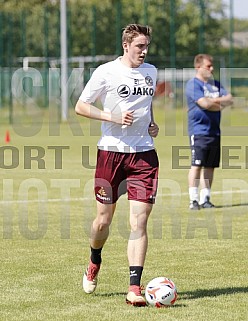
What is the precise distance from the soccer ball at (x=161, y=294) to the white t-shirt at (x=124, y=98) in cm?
120

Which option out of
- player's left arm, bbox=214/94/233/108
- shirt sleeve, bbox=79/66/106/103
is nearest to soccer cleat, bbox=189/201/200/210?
player's left arm, bbox=214/94/233/108

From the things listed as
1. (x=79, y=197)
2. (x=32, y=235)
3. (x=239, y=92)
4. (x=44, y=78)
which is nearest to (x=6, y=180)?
(x=79, y=197)

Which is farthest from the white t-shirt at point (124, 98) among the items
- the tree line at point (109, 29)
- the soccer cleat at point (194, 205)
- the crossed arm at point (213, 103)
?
the tree line at point (109, 29)

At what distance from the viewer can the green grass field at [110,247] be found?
303 inches

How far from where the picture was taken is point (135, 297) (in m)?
7.68

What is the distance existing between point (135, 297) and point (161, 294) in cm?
22

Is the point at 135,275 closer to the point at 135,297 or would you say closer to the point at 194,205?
the point at 135,297

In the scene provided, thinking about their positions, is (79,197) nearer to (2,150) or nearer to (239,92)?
(2,150)

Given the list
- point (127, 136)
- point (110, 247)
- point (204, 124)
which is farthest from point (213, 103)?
point (127, 136)

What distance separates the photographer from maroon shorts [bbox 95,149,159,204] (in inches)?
317

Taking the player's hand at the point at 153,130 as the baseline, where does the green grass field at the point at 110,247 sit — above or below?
below

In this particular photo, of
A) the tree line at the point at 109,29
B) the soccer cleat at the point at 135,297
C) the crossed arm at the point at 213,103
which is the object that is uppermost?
the tree line at the point at 109,29

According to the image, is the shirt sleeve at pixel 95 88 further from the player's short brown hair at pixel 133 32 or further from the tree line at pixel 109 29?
the tree line at pixel 109 29

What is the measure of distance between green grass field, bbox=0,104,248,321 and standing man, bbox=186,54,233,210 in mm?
466
